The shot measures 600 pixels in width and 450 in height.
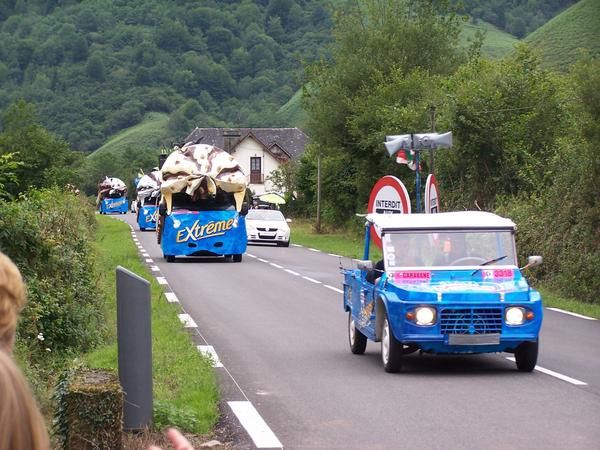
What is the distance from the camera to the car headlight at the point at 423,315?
10938 millimetres

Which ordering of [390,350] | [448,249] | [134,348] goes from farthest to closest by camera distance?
[448,249], [390,350], [134,348]

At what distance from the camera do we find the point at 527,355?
449 inches

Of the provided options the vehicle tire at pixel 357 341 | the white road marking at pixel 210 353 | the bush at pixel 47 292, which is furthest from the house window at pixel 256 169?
the vehicle tire at pixel 357 341

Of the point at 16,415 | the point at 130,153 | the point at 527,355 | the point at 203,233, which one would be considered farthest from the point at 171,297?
the point at 130,153

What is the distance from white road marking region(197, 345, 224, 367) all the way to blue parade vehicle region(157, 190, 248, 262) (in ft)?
57.6

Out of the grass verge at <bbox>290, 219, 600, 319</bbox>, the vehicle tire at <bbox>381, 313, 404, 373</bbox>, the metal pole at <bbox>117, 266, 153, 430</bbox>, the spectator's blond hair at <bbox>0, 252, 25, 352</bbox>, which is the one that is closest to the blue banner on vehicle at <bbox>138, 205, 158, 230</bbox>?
the grass verge at <bbox>290, 219, 600, 319</bbox>

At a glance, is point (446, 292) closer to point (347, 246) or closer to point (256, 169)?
point (347, 246)

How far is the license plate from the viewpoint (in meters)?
10.9

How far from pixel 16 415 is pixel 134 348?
576 centimetres

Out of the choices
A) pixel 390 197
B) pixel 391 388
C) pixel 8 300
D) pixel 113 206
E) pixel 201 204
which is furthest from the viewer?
pixel 113 206

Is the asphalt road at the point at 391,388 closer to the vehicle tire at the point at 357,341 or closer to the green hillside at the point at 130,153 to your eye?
the vehicle tire at the point at 357,341

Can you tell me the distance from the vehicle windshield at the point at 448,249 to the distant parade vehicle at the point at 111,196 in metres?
90.1

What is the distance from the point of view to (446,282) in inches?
451

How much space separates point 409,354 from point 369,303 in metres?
1.32
